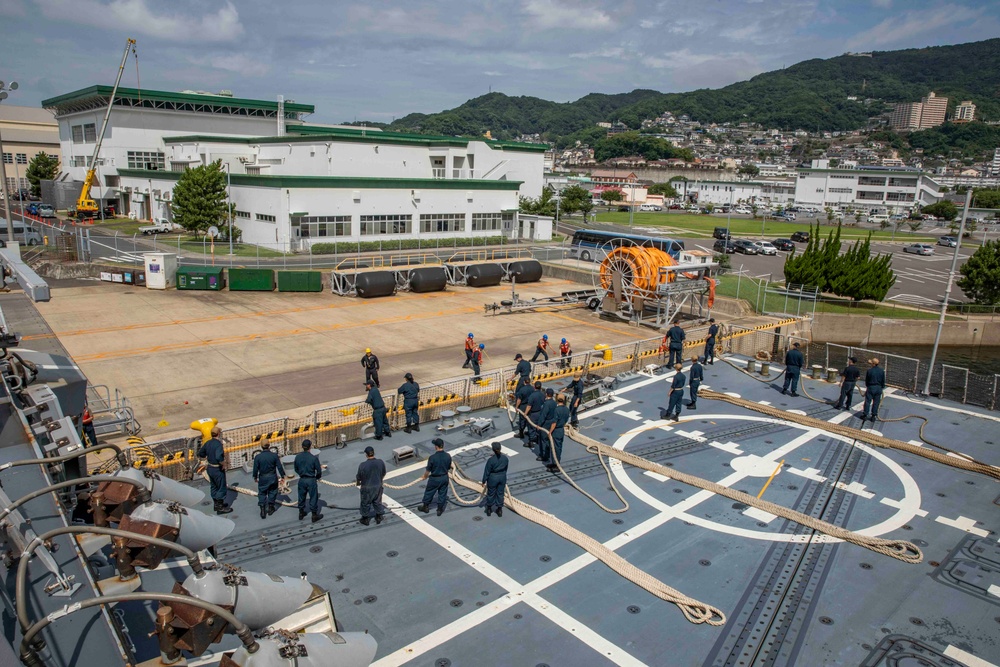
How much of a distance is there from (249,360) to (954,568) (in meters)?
21.0

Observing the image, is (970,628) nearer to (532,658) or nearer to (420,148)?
(532,658)

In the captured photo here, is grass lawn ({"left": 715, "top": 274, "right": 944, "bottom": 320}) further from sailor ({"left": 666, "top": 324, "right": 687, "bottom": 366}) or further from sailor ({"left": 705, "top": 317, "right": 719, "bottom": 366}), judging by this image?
sailor ({"left": 666, "top": 324, "right": 687, "bottom": 366})

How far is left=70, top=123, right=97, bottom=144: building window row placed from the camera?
6614 cm

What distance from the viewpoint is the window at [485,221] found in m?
55.7

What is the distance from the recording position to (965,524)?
11.7 m

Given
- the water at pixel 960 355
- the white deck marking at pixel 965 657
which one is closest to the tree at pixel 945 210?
the water at pixel 960 355

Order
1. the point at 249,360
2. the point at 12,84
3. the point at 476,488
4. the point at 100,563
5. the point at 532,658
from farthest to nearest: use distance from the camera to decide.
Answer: the point at 249,360 < the point at 12,84 < the point at 476,488 < the point at 532,658 < the point at 100,563

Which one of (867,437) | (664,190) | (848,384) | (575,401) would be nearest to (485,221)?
(848,384)

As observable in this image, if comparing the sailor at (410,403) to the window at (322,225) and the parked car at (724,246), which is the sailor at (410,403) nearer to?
the window at (322,225)

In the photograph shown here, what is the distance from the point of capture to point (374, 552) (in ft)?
33.9

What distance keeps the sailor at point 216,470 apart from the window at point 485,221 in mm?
45709

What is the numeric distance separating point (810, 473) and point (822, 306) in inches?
1068

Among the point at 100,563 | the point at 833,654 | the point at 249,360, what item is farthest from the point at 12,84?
the point at 833,654

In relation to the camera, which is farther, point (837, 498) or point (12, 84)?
point (12, 84)
